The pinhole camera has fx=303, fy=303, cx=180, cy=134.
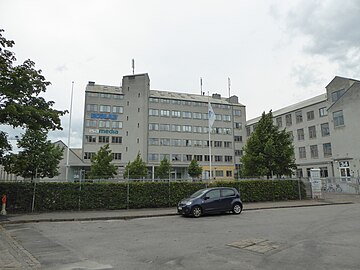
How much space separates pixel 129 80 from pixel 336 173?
42.3 meters

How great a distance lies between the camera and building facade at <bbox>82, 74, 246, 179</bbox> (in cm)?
6034

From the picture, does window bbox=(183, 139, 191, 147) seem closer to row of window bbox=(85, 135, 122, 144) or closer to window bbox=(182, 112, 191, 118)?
window bbox=(182, 112, 191, 118)

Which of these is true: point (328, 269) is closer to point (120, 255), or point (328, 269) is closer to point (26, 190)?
Answer: point (120, 255)

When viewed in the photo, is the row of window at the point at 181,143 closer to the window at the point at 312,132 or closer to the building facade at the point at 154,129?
the building facade at the point at 154,129

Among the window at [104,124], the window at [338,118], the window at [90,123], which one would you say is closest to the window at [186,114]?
the window at [104,124]

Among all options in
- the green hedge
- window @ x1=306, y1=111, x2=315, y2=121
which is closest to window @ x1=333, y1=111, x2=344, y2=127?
window @ x1=306, y1=111, x2=315, y2=121

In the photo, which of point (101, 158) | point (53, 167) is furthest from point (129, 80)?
point (53, 167)

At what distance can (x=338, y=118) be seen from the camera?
44.2 metres

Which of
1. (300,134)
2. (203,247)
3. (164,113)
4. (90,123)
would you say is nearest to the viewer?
(203,247)

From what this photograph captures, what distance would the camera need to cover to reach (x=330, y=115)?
45625mm

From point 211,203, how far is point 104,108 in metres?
48.5

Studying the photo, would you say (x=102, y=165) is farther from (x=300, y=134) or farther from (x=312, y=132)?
(x=300, y=134)

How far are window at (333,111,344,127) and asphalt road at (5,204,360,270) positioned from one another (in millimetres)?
35718

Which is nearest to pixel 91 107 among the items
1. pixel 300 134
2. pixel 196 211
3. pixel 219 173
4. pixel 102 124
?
pixel 102 124
